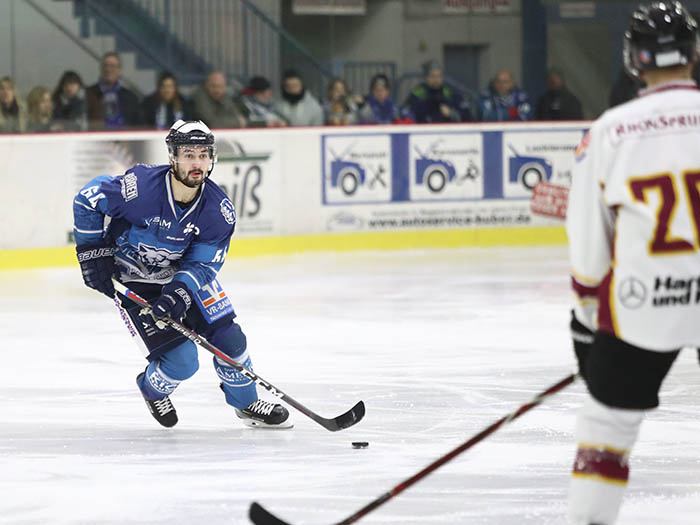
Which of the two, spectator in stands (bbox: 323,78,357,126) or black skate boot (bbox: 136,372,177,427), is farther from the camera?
spectator in stands (bbox: 323,78,357,126)

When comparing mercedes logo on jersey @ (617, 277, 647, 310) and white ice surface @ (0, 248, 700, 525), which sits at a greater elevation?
mercedes logo on jersey @ (617, 277, 647, 310)

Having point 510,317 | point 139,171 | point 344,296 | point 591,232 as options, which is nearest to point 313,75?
point 344,296

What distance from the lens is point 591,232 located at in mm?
2227

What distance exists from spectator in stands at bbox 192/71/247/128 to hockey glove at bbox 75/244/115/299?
5.08 meters

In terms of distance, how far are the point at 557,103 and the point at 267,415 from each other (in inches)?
250

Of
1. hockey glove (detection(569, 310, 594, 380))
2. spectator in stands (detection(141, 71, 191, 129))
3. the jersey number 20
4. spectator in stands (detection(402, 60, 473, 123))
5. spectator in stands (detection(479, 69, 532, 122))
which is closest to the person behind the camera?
the jersey number 20

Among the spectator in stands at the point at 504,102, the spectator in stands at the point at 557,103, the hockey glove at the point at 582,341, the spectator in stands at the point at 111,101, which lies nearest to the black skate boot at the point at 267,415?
the hockey glove at the point at 582,341

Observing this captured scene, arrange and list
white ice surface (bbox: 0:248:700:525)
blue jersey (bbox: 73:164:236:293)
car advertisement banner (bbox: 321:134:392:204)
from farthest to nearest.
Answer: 1. car advertisement banner (bbox: 321:134:392:204)
2. blue jersey (bbox: 73:164:236:293)
3. white ice surface (bbox: 0:248:700:525)

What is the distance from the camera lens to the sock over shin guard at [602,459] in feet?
7.36

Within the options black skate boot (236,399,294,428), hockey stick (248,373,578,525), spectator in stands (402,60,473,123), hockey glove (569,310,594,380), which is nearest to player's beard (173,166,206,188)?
black skate boot (236,399,294,428)

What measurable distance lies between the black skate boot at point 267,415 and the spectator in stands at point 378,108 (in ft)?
18.2

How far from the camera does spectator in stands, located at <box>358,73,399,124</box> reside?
30.8ft

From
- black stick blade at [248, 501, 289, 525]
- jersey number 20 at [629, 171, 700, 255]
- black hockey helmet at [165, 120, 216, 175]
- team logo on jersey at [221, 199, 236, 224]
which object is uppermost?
black hockey helmet at [165, 120, 216, 175]

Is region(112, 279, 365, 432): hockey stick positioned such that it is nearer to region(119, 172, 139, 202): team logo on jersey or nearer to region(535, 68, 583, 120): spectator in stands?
region(119, 172, 139, 202): team logo on jersey
